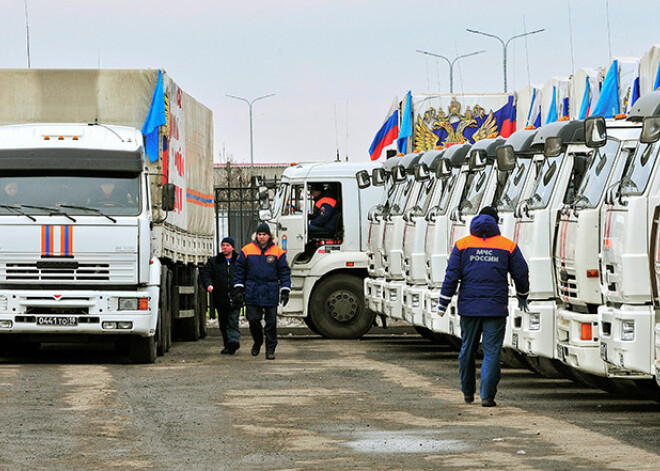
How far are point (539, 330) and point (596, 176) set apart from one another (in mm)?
1563

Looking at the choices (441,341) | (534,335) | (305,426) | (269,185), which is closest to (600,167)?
(534,335)

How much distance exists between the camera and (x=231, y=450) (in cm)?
1056

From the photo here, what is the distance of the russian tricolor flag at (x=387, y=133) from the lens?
2852 centimetres

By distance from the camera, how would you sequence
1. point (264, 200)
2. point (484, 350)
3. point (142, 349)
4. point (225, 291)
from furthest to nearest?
point (264, 200) < point (225, 291) < point (142, 349) < point (484, 350)

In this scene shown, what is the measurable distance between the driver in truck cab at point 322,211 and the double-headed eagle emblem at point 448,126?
1868 millimetres

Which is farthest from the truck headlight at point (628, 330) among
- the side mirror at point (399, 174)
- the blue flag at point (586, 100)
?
the side mirror at point (399, 174)

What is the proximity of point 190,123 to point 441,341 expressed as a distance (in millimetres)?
5439

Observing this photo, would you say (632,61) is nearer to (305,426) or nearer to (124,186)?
(124,186)

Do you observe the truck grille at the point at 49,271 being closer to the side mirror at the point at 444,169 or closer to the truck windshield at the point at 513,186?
the side mirror at the point at 444,169

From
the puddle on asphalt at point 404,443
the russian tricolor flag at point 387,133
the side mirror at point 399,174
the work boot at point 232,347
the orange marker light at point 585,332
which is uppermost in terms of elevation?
the russian tricolor flag at point 387,133

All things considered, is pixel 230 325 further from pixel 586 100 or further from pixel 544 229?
pixel 544 229

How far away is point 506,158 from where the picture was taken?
15281 mm

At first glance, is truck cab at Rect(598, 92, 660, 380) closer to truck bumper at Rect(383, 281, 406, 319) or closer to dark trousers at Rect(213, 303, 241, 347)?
truck bumper at Rect(383, 281, 406, 319)

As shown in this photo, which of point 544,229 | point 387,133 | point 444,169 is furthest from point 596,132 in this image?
point 387,133
